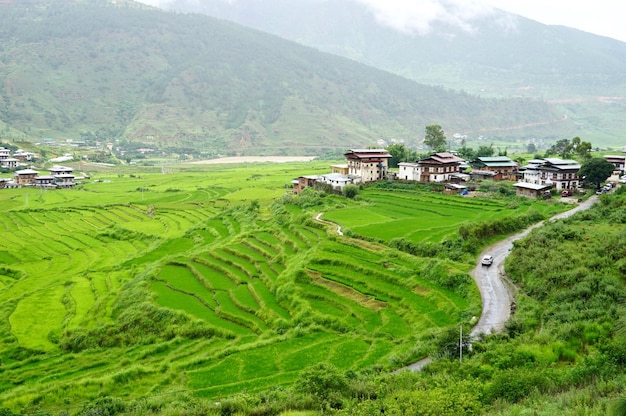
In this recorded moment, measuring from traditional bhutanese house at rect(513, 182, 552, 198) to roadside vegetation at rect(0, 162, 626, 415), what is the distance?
159 centimetres

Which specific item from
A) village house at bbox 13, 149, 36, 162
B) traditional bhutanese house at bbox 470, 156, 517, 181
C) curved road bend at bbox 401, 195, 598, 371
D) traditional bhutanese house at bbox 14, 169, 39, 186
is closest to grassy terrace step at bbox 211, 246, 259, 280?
curved road bend at bbox 401, 195, 598, 371

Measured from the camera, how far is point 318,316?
29516 mm

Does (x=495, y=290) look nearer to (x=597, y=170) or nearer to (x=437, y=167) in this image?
(x=597, y=170)

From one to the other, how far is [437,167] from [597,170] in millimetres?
14981

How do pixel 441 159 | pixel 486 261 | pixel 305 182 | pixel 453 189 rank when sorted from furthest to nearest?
pixel 305 182, pixel 441 159, pixel 453 189, pixel 486 261

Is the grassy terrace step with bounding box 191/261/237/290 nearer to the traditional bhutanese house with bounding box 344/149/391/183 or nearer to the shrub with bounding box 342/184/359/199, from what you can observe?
the shrub with bounding box 342/184/359/199

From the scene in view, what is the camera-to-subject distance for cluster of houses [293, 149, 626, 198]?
53594mm

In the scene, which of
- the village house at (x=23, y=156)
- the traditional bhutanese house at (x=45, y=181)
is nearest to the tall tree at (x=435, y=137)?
the traditional bhutanese house at (x=45, y=181)

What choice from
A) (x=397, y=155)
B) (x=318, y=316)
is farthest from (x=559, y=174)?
(x=318, y=316)

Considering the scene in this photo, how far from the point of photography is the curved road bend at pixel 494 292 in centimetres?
2580

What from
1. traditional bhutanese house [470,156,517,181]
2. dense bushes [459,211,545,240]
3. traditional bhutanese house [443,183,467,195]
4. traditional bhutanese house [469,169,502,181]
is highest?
traditional bhutanese house [470,156,517,181]

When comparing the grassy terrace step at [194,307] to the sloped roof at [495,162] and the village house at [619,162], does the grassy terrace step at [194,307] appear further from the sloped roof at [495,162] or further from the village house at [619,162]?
the village house at [619,162]

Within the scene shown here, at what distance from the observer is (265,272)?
36.9 metres

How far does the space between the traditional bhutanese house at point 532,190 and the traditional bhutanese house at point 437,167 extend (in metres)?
9.22
